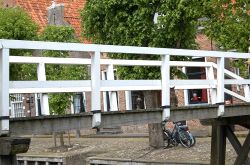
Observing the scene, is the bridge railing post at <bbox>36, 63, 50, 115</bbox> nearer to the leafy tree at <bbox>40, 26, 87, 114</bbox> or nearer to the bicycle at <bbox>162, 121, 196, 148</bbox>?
the bicycle at <bbox>162, 121, 196, 148</bbox>

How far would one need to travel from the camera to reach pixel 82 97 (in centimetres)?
2505

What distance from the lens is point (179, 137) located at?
660 inches

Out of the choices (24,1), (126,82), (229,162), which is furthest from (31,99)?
(126,82)

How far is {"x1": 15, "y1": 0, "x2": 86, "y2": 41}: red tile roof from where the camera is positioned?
27469 millimetres

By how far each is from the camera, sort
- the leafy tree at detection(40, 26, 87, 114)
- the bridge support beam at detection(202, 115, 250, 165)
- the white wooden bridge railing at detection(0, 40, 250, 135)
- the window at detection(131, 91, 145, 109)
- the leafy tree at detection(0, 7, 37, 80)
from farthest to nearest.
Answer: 1. the window at detection(131, 91, 145, 109)
2. the leafy tree at detection(0, 7, 37, 80)
3. the leafy tree at detection(40, 26, 87, 114)
4. the bridge support beam at detection(202, 115, 250, 165)
5. the white wooden bridge railing at detection(0, 40, 250, 135)

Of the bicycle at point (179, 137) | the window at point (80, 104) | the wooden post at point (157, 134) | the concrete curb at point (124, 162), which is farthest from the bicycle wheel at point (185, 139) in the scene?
the window at point (80, 104)

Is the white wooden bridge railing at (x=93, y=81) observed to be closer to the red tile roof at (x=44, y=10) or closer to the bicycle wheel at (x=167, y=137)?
the bicycle wheel at (x=167, y=137)

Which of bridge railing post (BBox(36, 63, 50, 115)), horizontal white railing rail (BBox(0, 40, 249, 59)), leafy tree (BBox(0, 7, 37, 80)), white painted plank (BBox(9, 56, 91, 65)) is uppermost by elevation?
leafy tree (BBox(0, 7, 37, 80))

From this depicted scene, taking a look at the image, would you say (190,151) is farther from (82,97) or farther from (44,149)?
(82,97)

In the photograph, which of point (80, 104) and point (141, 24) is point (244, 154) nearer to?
point (141, 24)

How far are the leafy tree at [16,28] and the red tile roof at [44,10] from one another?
20.8 ft

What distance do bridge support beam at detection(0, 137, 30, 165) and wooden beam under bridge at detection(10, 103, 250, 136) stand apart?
22 cm

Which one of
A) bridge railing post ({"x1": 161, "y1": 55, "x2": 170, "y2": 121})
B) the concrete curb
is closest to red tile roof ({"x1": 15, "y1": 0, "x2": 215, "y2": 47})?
the concrete curb

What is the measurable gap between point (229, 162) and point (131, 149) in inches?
182
